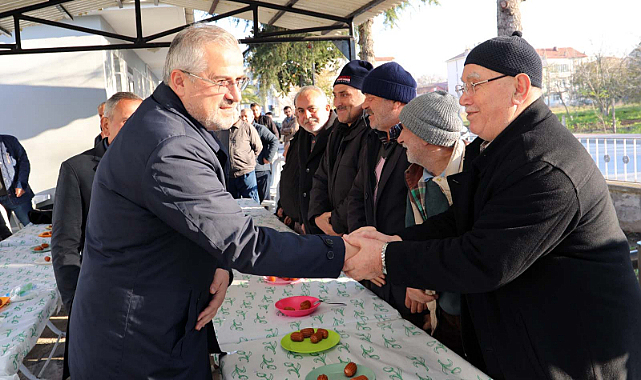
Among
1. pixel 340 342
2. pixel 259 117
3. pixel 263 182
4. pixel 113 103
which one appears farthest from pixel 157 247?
pixel 259 117

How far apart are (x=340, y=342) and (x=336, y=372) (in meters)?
0.29

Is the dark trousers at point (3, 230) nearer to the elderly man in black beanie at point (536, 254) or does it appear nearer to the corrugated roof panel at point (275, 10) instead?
the corrugated roof panel at point (275, 10)

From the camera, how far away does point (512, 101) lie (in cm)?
188

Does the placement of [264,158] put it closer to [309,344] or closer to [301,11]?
[301,11]

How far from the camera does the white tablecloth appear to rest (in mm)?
1879

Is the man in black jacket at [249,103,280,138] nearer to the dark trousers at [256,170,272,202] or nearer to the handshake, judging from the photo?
the dark trousers at [256,170,272,202]

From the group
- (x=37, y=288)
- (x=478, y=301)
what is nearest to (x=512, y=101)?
(x=478, y=301)

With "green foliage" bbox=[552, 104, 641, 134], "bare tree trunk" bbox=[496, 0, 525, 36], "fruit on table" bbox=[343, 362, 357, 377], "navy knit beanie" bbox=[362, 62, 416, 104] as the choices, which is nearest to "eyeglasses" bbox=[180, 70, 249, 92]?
"fruit on table" bbox=[343, 362, 357, 377]

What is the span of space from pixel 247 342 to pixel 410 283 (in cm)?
72

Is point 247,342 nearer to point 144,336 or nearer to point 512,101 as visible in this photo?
point 144,336

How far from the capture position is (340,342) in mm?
2125

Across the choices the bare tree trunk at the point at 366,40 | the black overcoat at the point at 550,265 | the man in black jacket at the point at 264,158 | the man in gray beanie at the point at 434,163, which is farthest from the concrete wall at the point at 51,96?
the black overcoat at the point at 550,265

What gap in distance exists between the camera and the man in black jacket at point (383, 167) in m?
3.08

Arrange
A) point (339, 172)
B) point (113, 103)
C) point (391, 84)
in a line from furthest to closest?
point (339, 172)
point (391, 84)
point (113, 103)
